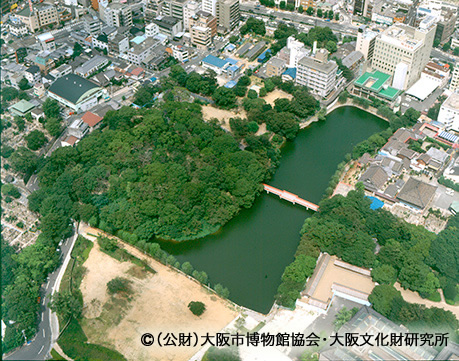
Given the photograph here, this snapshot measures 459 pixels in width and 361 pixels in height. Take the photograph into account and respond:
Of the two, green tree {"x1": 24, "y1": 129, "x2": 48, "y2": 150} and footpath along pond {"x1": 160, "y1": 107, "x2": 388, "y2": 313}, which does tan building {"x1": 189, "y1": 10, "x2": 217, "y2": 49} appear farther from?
green tree {"x1": 24, "y1": 129, "x2": 48, "y2": 150}

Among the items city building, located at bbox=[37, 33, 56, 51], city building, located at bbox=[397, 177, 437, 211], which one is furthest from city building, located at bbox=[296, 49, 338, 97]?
city building, located at bbox=[37, 33, 56, 51]

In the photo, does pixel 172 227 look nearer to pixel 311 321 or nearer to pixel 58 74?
pixel 311 321

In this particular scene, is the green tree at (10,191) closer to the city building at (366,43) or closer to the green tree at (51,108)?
the green tree at (51,108)

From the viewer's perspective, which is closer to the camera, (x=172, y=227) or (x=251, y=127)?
(x=172, y=227)

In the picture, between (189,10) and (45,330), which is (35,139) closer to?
(45,330)

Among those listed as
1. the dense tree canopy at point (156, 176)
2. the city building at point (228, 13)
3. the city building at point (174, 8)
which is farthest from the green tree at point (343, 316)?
the city building at point (174, 8)

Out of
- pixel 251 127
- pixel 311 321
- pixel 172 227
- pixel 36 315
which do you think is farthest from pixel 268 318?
pixel 251 127

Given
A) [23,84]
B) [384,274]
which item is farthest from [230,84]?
[384,274]
